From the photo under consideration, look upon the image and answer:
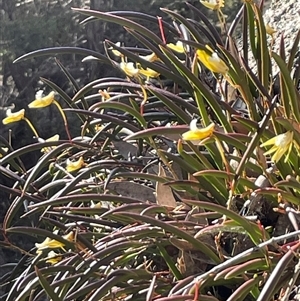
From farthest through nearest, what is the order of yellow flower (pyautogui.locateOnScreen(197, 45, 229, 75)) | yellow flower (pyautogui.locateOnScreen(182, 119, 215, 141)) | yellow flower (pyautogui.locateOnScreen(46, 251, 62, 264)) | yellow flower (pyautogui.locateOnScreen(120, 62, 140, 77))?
yellow flower (pyautogui.locateOnScreen(46, 251, 62, 264)) → yellow flower (pyautogui.locateOnScreen(120, 62, 140, 77)) → yellow flower (pyautogui.locateOnScreen(197, 45, 229, 75)) → yellow flower (pyautogui.locateOnScreen(182, 119, 215, 141))

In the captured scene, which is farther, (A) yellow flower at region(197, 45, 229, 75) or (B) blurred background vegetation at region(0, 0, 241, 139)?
(B) blurred background vegetation at region(0, 0, 241, 139)

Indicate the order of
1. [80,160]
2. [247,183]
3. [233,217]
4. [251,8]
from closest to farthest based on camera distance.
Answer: [233,217]
[247,183]
[251,8]
[80,160]

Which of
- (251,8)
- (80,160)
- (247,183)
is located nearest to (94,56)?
(80,160)

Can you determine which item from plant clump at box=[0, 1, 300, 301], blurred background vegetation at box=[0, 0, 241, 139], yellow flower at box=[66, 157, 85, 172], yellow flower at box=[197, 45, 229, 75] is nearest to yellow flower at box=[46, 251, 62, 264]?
plant clump at box=[0, 1, 300, 301]

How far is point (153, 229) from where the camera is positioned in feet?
3.64

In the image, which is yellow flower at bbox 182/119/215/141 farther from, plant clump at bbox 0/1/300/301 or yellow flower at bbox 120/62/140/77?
yellow flower at bbox 120/62/140/77

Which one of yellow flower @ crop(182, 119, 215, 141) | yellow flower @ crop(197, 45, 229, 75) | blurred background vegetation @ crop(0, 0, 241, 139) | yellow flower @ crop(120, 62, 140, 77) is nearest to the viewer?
yellow flower @ crop(182, 119, 215, 141)

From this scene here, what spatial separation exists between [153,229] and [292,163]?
0.24 m

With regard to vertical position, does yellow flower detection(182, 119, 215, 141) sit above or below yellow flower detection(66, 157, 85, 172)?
above

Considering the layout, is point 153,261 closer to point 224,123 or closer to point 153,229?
point 153,229

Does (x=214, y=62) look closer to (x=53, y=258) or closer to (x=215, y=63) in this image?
(x=215, y=63)

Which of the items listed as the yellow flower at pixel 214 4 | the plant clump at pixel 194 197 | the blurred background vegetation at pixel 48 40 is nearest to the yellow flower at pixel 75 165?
the plant clump at pixel 194 197

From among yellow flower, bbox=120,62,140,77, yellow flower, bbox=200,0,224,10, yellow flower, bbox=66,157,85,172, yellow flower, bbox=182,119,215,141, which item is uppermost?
yellow flower, bbox=200,0,224,10

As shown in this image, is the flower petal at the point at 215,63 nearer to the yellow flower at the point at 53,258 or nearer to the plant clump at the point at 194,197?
the plant clump at the point at 194,197
